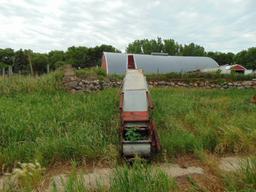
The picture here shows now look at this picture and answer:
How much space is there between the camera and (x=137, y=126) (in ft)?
22.8

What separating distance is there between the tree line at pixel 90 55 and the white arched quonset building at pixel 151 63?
57.0 feet

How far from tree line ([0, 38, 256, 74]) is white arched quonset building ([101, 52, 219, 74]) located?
17362 millimetres

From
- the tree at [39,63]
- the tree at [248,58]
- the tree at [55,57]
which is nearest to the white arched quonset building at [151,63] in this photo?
the tree at [248,58]

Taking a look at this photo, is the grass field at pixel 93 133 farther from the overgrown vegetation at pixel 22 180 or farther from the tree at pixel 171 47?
the tree at pixel 171 47

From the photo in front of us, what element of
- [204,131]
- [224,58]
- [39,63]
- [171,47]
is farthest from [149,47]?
[204,131]

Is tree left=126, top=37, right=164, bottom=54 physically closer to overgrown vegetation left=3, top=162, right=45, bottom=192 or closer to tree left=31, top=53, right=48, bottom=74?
tree left=31, top=53, right=48, bottom=74

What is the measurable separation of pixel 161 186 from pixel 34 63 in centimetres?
5257

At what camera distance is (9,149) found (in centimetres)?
659

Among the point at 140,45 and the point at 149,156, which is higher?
the point at 140,45

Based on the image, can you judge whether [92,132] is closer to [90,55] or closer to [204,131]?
[204,131]

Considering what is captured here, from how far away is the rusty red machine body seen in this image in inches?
252

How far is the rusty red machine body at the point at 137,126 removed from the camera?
639 cm

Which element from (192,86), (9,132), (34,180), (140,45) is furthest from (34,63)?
(34,180)

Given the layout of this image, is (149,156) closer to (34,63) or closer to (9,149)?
(9,149)
